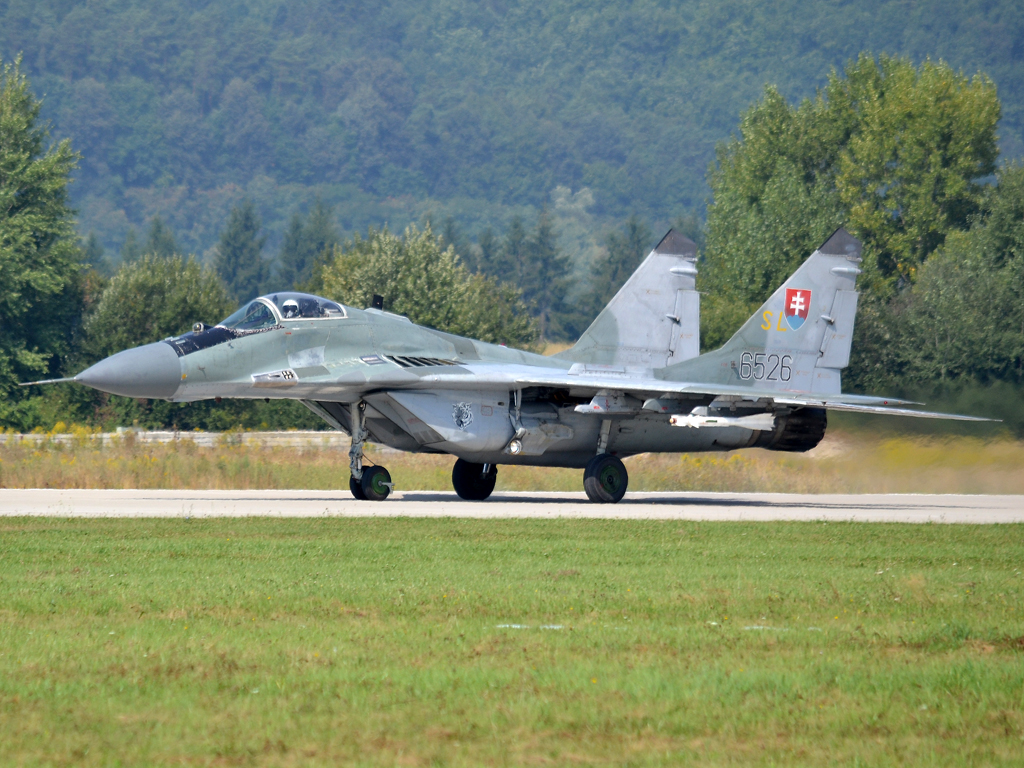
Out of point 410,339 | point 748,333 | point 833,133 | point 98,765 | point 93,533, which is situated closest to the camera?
point 98,765

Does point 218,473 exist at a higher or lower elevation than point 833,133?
Result: lower

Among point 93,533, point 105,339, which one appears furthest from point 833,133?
point 93,533

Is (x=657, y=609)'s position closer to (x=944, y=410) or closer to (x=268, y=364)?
(x=268, y=364)

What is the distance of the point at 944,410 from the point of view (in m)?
25.9

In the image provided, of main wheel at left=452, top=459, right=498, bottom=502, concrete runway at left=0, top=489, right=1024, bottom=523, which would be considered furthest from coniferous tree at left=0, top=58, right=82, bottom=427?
main wheel at left=452, top=459, right=498, bottom=502

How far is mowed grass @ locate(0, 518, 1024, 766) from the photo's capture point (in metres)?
5.67

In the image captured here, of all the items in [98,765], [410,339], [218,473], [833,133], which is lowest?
[218,473]

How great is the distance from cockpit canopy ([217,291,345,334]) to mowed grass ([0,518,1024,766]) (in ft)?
23.6

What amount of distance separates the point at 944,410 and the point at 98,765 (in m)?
23.1

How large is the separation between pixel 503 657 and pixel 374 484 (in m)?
13.5

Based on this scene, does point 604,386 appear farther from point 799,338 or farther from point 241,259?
point 241,259

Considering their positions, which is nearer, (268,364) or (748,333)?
(268,364)

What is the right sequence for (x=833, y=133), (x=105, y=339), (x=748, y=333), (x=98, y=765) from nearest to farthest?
(x=98, y=765), (x=748, y=333), (x=105, y=339), (x=833, y=133)

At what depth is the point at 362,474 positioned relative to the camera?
20.7 m
